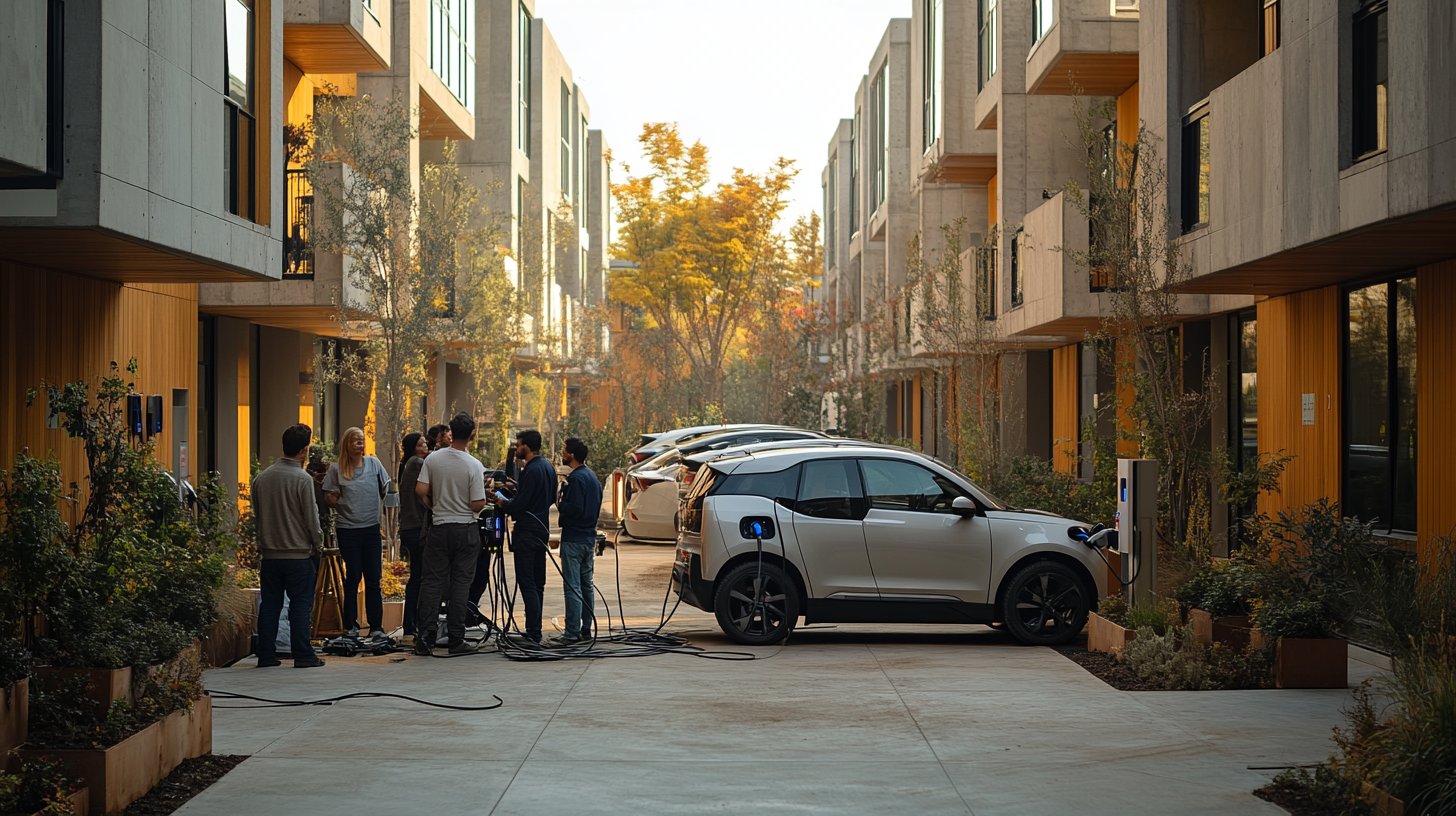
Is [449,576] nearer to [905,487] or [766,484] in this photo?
[766,484]

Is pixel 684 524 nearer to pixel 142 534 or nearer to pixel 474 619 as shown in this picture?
pixel 474 619

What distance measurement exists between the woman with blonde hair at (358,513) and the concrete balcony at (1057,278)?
10.2m

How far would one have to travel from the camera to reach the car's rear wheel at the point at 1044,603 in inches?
586

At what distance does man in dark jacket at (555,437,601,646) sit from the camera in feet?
47.1

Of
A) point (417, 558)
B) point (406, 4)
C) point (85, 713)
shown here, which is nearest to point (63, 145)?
point (85, 713)

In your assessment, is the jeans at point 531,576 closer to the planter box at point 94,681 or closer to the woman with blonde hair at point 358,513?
the woman with blonde hair at point 358,513

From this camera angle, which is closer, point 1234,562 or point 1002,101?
point 1234,562

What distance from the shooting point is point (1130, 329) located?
1620 centimetres

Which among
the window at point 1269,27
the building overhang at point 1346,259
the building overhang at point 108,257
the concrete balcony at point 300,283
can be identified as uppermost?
the window at point 1269,27

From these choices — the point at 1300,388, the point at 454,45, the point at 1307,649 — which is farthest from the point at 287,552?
the point at 454,45

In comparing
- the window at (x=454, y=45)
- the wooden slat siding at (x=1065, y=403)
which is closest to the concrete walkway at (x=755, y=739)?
the wooden slat siding at (x=1065, y=403)

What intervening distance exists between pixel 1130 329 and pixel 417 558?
749 centimetres

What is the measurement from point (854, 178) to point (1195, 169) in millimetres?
46797

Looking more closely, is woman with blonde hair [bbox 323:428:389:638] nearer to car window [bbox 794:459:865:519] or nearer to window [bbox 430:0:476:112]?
car window [bbox 794:459:865:519]
